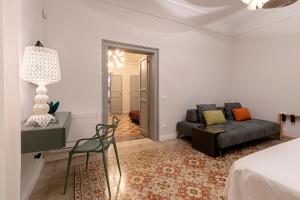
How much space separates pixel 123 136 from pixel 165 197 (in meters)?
2.48

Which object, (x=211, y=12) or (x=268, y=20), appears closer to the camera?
(x=211, y=12)

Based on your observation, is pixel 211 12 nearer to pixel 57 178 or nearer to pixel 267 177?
pixel 267 177

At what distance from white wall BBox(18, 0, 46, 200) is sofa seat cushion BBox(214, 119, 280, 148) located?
9.18 feet

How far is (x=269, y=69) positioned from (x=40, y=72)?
4858mm

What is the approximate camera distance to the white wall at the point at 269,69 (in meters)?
3.66

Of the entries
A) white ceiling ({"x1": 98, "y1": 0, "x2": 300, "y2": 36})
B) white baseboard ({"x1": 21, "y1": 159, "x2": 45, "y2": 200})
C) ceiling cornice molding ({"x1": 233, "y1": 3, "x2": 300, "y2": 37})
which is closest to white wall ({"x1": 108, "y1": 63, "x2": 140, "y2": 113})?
white ceiling ({"x1": 98, "y1": 0, "x2": 300, "y2": 36})

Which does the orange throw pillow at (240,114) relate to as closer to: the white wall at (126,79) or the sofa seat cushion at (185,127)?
the sofa seat cushion at (185,127)

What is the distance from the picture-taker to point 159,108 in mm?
3695

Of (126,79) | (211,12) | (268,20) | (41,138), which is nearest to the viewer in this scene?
(41,138)

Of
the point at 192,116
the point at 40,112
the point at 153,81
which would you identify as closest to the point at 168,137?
the point at 192,116

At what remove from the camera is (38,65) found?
62.6 inches

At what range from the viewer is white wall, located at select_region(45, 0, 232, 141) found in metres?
2.77

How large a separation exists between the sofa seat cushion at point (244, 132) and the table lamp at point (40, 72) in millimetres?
2669

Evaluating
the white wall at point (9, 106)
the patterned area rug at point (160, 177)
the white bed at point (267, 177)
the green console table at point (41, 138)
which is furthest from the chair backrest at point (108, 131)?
the white bed at point (267, 177)
